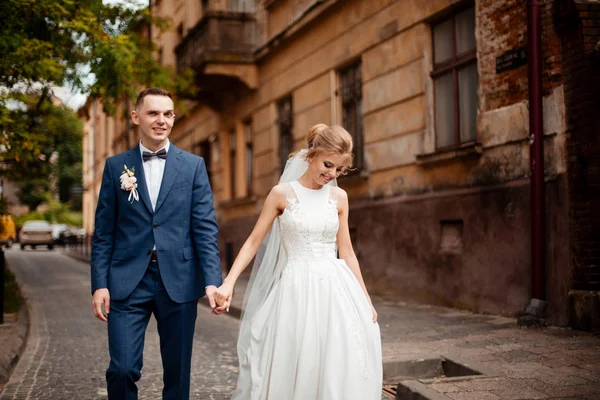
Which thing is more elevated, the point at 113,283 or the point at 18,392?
the point at 113,283

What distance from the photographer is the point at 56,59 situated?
12.3 m

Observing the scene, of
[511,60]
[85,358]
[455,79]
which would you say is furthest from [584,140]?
[85,358]

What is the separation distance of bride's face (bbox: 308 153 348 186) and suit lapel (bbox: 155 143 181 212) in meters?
0.79

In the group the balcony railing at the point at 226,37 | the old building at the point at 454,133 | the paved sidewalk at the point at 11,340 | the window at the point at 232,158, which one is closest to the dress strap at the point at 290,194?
the paved sidewalk at the point at 11,340

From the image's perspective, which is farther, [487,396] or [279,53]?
[279,53]

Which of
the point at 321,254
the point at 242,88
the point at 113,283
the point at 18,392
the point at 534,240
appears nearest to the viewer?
the point at 113,283

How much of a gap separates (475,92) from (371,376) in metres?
7.05

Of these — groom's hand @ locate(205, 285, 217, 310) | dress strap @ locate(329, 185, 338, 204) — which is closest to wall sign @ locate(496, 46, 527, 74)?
dress strap @ locate(329, 185, 338, 204)

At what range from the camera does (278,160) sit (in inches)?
695

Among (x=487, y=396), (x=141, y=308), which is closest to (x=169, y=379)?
(x=141, y=308)

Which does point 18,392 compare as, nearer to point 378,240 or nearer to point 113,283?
point 113,283

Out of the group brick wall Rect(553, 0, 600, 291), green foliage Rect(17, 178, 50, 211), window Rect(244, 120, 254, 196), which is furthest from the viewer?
green foliage Rect(17, 178, 50, 211)

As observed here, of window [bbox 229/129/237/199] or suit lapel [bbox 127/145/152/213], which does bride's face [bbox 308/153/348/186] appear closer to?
suit lapel [bbox 127/145/152/213]

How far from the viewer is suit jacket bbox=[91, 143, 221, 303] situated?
4.03m
